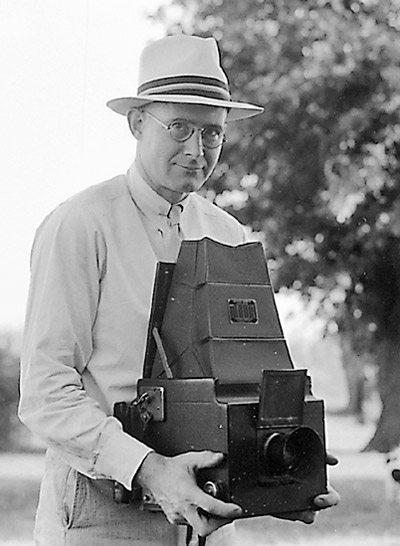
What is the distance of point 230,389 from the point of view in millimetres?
1251

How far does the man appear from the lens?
131 centimetres

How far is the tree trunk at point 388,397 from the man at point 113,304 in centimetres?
Result: 239

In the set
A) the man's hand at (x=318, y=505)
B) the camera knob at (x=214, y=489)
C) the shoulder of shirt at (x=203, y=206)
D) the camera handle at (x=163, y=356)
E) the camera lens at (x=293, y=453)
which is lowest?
the man's hand at (x=318, y=505)

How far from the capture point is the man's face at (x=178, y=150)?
4.65 feet

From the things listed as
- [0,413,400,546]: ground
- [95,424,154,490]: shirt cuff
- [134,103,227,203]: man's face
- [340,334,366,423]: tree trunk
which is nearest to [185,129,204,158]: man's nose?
[134,103,227,203]: man's face

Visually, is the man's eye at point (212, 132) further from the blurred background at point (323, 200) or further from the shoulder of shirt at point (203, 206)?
the blurred background at point (323, 200)

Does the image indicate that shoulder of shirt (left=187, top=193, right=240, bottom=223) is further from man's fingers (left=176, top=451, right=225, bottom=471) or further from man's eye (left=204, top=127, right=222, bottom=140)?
man's fingers (left=176, top=451, right=225, bottom=471)

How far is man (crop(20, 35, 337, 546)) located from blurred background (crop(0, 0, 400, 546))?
7.00ft

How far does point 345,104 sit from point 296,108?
0.62ft

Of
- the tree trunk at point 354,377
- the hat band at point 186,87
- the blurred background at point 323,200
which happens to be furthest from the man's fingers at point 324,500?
the tree trunk at point 354,377

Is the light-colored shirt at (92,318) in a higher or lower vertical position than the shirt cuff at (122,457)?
higher

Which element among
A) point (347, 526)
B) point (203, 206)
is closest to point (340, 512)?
A: point (347, 526)

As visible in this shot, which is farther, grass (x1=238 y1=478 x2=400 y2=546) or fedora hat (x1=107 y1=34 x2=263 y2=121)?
grass (x1=238 y1=478 x2=400 y2=546)

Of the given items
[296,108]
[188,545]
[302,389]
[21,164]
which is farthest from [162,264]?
[296,108]
